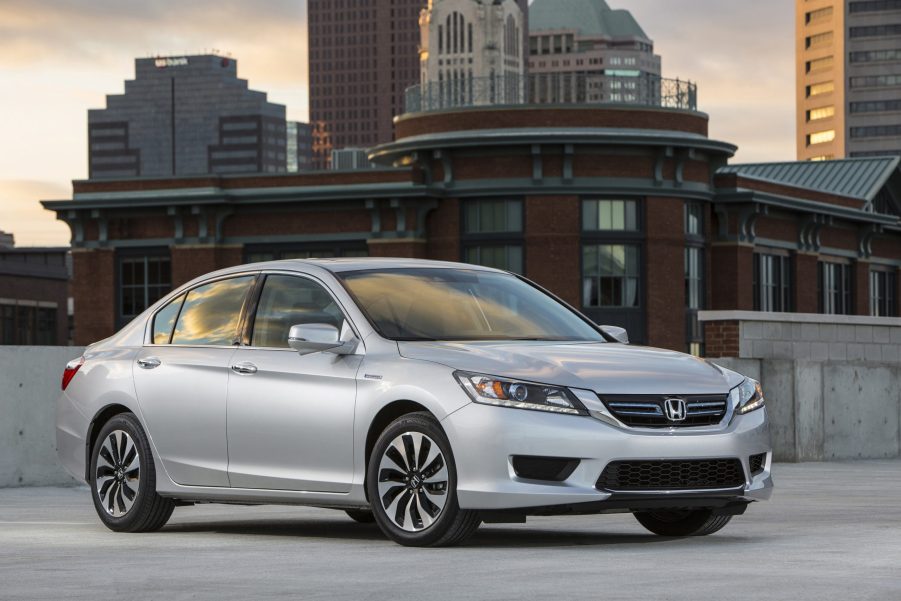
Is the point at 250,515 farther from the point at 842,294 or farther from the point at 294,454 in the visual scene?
the point at 842,294

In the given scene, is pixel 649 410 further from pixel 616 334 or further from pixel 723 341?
pixel 723 341

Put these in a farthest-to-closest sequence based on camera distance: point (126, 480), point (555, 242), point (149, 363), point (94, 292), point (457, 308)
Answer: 1. point (94, 292)
2. point (555, 242)
3. point (149, 363)
4. point (126, 480)
5. point (457, 308)

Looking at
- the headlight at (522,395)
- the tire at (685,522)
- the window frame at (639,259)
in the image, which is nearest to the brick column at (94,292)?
the window frame at (639,259)

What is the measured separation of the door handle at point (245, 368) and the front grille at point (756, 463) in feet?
9.32

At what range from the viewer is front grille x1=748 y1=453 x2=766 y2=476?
9469mm

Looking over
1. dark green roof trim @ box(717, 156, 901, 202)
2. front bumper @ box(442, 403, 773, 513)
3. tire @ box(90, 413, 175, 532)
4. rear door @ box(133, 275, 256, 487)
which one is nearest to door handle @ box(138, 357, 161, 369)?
rear door @ box(133, 275, 256, 487)

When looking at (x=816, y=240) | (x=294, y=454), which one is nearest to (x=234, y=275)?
(x=294, y=454)

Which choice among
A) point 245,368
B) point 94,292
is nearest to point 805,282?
point 94,292

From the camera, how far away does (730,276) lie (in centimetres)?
5684

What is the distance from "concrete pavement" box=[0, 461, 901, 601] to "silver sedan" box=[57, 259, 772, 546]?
0.27 meters

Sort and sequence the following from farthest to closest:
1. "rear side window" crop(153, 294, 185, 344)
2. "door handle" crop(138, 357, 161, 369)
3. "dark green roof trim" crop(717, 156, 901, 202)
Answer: "dark green roof trim" crop(717, 156, 901, 202)
"rear side window" crop(153, 294, 185, 344)
"door handle" crop(138, 357, 161, 369)

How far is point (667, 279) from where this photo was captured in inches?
2089

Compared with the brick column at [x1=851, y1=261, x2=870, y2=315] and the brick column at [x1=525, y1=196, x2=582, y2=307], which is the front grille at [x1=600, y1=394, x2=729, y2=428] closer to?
the brick column at [x1=525, y1=196, x2=582, y2=307]

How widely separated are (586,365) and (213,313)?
2774mm
